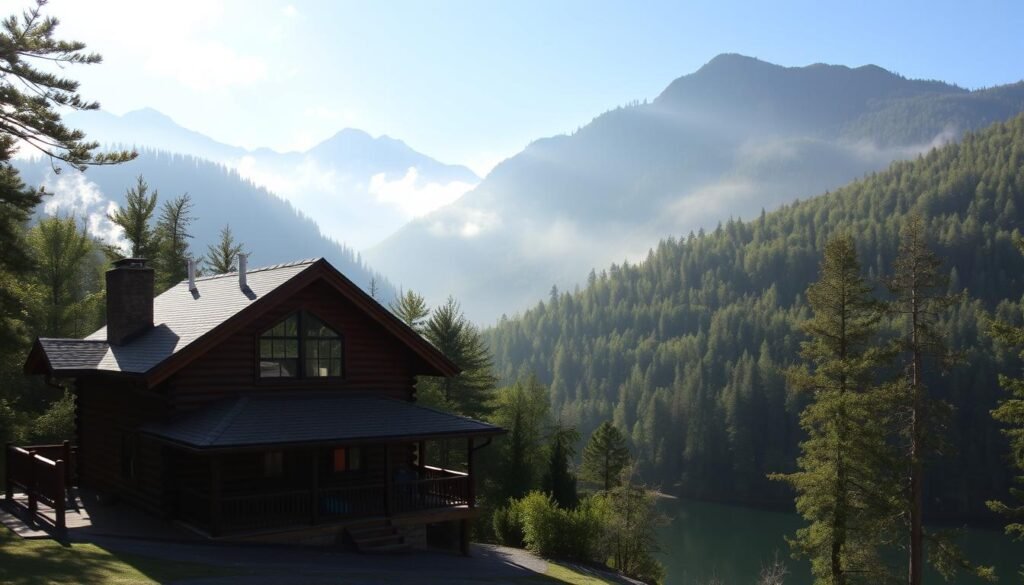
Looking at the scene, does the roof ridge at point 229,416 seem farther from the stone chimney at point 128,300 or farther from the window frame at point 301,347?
the stone chimney at point 128,300

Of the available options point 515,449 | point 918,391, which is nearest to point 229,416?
point 918,391

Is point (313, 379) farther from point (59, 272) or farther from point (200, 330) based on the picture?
point (59, 272)

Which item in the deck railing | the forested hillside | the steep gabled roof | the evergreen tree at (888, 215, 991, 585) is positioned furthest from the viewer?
the forested hillside

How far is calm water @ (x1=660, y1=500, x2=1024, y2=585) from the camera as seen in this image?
57531mm

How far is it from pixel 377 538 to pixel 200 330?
650cm

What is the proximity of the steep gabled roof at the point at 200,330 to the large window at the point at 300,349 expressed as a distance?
1.00 meters

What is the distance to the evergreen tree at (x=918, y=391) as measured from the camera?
27.0 m

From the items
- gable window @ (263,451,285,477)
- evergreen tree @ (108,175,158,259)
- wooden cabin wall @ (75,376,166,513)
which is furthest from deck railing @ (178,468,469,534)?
evergreen tree @ (108,175,158,259)

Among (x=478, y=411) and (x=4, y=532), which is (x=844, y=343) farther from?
(x=4, y=532)

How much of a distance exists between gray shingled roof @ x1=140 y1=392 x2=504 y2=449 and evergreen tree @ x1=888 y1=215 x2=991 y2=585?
15464 millimetres

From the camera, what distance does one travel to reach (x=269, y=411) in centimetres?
1897

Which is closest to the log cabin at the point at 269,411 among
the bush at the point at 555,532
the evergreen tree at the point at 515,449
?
the bush at the point at 555,532

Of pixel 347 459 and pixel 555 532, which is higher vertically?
pixel 347 459

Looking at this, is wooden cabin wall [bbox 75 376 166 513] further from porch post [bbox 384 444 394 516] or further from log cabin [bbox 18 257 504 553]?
porch post [bbox 384 444 394 516]
